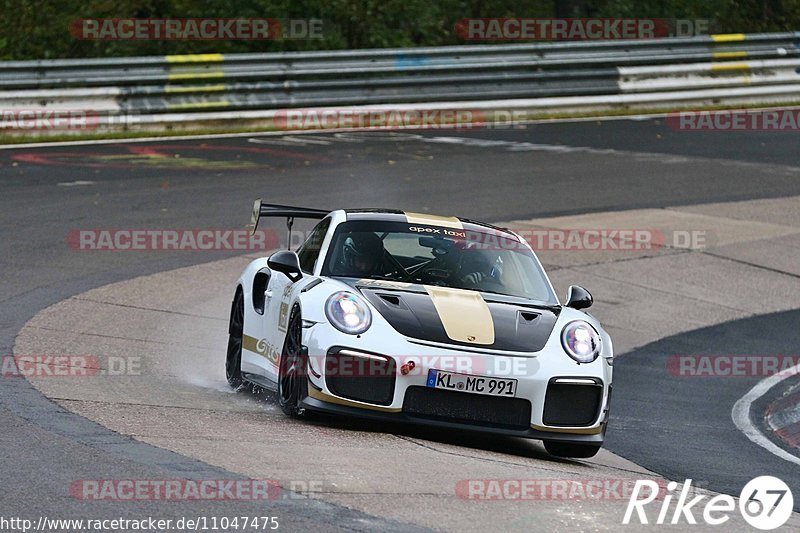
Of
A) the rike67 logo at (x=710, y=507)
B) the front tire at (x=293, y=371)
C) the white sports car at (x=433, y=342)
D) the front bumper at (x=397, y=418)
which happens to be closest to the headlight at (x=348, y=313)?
the white sports car at (x=433, y=342)

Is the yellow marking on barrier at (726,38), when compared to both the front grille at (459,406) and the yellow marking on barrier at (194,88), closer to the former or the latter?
the yellow marking on barrier at (194,88)

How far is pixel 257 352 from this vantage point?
31.4 ft

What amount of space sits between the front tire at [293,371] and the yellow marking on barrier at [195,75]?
1445 centimetres

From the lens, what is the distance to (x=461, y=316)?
8.34 metres

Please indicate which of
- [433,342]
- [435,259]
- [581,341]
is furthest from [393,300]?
[581,341]

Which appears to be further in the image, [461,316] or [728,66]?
[728,66]

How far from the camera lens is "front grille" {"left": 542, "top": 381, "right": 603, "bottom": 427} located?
26.6ft

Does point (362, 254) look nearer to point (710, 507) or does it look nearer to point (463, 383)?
point (463, 383)

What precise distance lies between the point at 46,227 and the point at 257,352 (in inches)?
251

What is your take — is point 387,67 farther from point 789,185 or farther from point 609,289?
point 609,289

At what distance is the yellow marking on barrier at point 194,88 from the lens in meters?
22.4

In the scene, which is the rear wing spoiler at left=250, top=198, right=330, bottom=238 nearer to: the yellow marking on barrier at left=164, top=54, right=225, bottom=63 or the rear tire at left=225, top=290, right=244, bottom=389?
the rear tire at left=225, top=290, right=244, bottom=389

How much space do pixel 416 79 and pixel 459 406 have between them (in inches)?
655

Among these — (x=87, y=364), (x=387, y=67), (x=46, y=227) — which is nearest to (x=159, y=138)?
(x=387, y=67)
